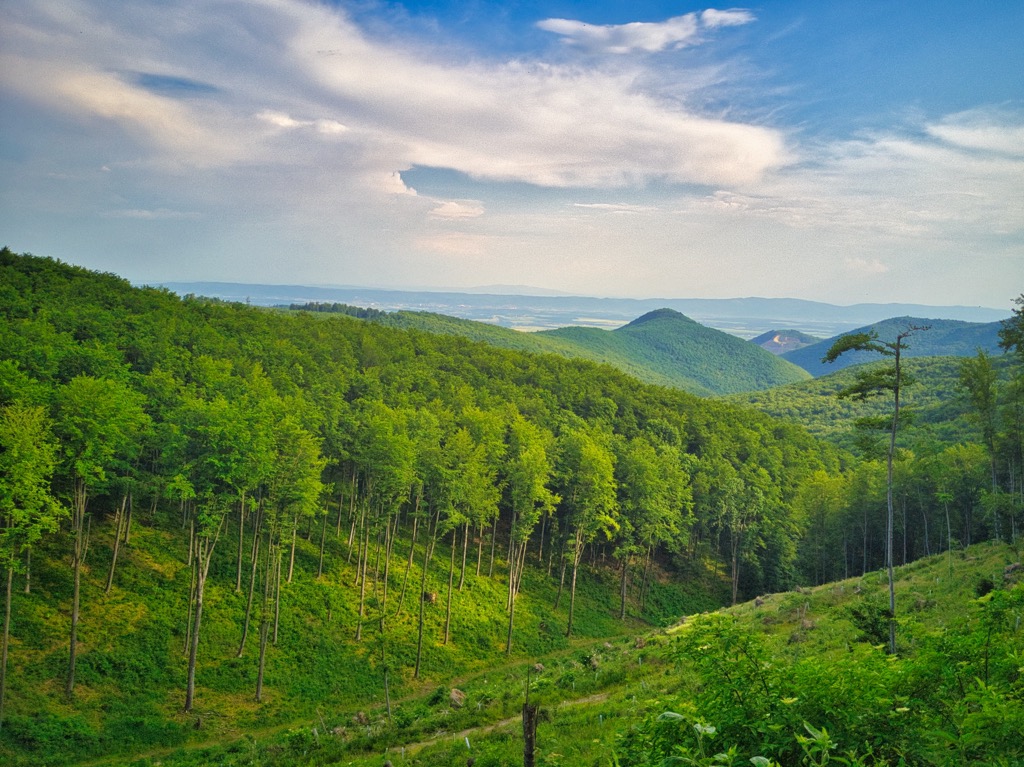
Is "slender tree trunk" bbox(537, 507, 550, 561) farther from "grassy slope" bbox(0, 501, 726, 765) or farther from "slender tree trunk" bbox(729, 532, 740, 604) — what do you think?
"slender tree trunk" bbox(729, 532, 740, 604)

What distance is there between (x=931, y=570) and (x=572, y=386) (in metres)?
51.1

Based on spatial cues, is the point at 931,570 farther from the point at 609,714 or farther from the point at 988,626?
the point at 988,626

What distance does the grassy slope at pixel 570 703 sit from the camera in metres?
17.8

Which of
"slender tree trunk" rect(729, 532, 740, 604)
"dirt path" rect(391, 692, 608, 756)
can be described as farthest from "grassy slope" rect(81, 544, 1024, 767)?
"slender tree trunk" rect(729, 532, 740, 604)

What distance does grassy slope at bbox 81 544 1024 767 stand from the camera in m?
17.8

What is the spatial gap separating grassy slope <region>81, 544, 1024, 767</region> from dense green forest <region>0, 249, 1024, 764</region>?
7.45 ft

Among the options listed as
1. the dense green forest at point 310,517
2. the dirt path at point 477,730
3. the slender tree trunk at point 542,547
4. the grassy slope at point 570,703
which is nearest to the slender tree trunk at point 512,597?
A: the dense green forest at point 310,517

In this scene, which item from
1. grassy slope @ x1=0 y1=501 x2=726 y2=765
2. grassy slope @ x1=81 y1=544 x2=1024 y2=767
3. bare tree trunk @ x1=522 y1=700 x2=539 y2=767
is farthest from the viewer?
grassy slope @ x1=0 y1=501 x2=726 y2=765

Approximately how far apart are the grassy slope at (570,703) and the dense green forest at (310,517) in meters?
2.27

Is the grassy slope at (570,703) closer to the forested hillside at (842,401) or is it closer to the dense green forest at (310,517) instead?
the dense green forest at (310,517)

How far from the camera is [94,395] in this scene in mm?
25359

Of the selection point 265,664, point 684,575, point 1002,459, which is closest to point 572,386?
point 684,575

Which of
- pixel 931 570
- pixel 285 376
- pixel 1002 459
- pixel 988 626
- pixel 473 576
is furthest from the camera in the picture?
pixel 285 376

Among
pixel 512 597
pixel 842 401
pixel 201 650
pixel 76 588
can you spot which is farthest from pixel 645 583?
pixel 842 401
